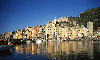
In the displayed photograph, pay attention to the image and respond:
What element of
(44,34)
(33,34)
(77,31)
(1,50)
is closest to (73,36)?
(77,31)

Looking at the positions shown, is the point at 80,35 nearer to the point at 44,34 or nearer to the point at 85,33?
the point at 85,33

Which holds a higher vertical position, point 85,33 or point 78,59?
point 85,33

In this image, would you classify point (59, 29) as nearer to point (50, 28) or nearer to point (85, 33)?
point (50, 28)

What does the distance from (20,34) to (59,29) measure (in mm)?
55607

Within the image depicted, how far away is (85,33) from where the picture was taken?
584 ft

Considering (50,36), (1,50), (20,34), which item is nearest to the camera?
(1,50)

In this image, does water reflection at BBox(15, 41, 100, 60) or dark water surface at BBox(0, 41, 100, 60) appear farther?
water reflection at BBox(15, 41, 100, 60)

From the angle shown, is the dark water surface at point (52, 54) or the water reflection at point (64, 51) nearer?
the dark water surface at point (52, 54)

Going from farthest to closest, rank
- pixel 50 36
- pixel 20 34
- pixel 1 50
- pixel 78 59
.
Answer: pixel 20 34, pixel 50 36, pixel 1 50, pixel 78 59

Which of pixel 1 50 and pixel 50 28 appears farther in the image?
pixel 50 28

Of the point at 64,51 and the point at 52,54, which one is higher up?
the point at 64,51

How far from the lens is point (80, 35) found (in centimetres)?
17125

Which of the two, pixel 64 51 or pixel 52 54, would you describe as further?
pixel 64 51

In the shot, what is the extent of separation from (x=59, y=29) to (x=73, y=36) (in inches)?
827
